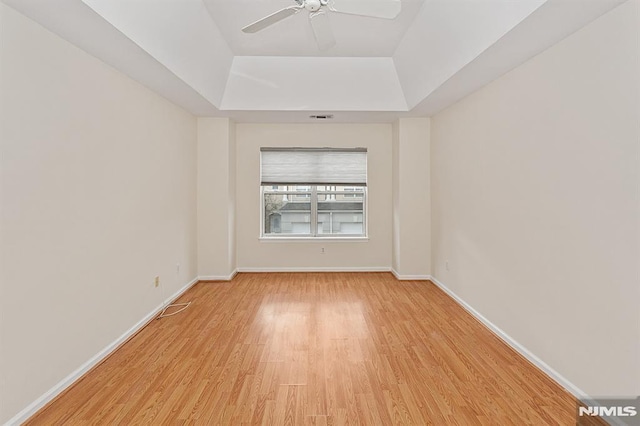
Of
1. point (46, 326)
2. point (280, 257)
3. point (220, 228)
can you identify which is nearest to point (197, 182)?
point (220, 228)

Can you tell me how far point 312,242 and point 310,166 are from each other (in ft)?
4.14

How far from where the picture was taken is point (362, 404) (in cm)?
220

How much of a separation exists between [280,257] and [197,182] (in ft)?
5.82

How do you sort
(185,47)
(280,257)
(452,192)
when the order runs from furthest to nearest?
(280,257), (452,192), (185,47)

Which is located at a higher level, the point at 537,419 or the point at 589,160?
the point at 589,160

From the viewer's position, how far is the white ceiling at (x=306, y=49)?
2.19m

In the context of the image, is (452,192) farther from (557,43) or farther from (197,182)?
(197,182)

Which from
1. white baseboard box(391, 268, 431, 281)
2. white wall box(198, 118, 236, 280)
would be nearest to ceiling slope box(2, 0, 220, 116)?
white wall box(198, 118, 236, 280)

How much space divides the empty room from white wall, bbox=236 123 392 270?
0.80m

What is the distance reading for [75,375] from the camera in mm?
2473

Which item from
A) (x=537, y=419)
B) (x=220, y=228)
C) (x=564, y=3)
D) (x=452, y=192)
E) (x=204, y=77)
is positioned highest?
(x=204, y=77)

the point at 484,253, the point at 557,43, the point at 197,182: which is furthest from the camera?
the point at 197,182

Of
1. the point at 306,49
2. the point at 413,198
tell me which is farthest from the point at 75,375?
Result: the point at 413,198

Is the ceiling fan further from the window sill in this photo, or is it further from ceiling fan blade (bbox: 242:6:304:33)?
the window sill
